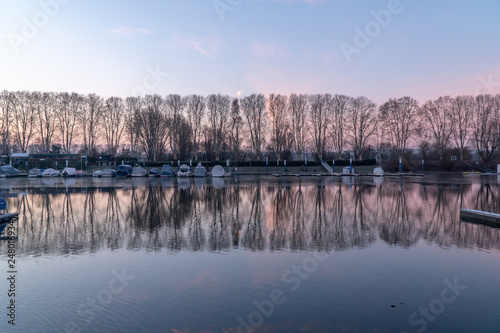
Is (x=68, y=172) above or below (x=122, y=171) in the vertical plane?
below

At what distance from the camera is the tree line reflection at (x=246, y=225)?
1072cm

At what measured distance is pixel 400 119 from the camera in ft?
218

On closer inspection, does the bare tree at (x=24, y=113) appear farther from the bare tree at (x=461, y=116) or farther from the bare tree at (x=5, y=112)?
the bare tree at (x=461, y=116)

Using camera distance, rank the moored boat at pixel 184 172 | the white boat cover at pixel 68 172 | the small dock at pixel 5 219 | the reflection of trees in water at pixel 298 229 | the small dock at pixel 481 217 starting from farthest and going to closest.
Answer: the white boat cover at pixel 68 172 < the moored boat at pixel 184 172 < the small dock at pixel 5 219 < the small dock at pixel 481 217 < the reflection of trees in water at pixel 298 229

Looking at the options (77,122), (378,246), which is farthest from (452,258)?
(77,122)

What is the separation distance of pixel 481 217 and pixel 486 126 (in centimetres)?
6180

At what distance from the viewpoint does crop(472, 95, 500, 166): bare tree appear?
6234 cm

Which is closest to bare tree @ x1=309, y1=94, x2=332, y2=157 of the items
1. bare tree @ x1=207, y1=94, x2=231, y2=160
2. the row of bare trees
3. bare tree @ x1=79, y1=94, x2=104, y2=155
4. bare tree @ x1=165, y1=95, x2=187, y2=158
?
the row of bare trees

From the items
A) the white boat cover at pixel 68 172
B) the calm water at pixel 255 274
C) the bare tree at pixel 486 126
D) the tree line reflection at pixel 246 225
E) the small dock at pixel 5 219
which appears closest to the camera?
the calm water at pixel 255 274

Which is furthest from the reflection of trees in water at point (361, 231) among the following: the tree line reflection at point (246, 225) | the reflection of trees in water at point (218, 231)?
the reflection of trees in water at point (218, 231)

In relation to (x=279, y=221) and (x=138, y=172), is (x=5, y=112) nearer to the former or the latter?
(x=138, y=172)

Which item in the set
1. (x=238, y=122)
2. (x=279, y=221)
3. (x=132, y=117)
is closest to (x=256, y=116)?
(x=238, y=122)

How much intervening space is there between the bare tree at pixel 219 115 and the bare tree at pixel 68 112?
87.1 feet

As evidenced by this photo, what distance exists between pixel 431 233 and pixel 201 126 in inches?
2449
